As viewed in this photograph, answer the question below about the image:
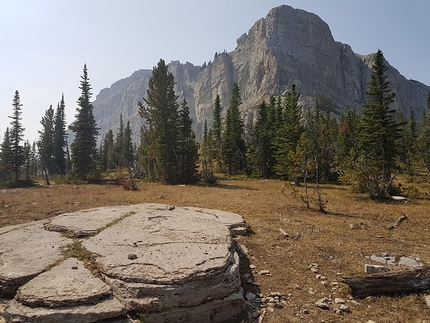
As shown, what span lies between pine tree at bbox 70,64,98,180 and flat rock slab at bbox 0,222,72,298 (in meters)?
32.8

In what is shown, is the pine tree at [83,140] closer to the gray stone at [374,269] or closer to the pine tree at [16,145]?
the pine tree at [16,145]

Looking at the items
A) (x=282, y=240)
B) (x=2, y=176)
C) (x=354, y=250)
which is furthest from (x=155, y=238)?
(x=2, y=176)

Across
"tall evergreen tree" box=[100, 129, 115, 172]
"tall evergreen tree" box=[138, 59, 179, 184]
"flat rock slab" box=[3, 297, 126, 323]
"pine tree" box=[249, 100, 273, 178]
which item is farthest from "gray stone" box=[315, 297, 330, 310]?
"tall evergreen tree" box=[100, 129, 115, 172]

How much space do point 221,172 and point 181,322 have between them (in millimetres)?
50811

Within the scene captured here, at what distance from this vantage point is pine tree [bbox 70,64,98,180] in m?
38.3

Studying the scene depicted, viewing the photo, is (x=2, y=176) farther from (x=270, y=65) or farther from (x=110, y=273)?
(x=270, y=65)

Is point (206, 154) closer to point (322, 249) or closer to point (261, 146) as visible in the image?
point (261, 146)

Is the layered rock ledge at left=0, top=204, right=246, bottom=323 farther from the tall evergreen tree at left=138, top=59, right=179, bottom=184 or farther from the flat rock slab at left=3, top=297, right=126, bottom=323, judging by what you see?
the tall evergreen tree at left=138, top=59, right=179, bottom=184

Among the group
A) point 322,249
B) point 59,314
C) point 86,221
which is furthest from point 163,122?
point 59,314

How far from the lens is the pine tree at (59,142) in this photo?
52406mm

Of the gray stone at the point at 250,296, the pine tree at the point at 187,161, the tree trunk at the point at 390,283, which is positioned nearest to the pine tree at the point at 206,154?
the pine tree at the point at 187,161

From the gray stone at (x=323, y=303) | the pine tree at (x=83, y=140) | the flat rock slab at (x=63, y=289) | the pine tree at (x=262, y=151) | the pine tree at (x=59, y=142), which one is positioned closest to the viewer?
the flat rock slab at (x=63, y=289)

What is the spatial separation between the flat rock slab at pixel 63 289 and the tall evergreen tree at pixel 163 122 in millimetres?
28618

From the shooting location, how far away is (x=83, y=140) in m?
39.4
